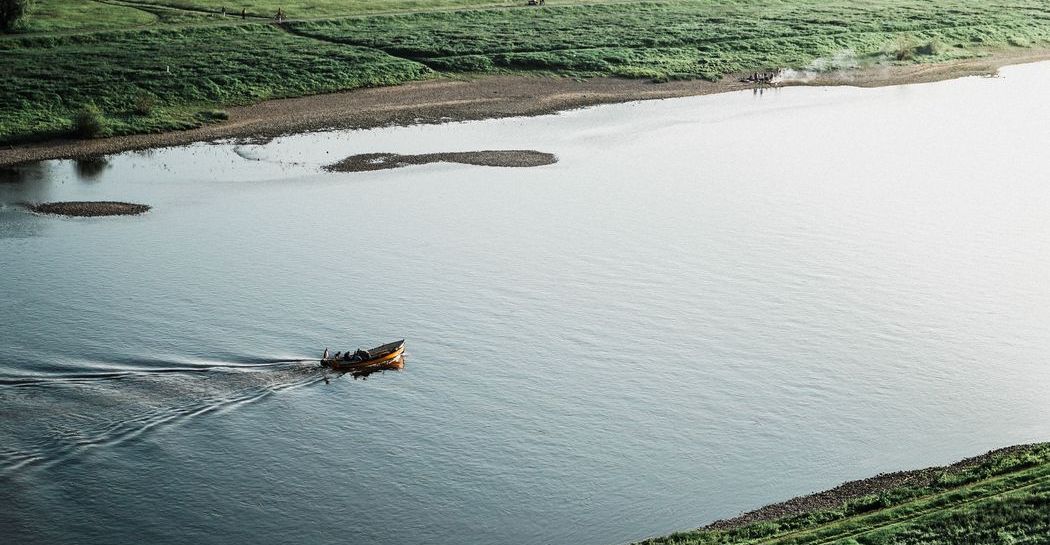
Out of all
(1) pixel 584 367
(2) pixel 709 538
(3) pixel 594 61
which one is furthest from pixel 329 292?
(3) pixel 594 61

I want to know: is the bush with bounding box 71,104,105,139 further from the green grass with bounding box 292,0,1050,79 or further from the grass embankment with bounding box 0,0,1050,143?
the green grass with bounding box 292,0,1050,79

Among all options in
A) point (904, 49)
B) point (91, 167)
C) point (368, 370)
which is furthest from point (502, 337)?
point (904, 49)

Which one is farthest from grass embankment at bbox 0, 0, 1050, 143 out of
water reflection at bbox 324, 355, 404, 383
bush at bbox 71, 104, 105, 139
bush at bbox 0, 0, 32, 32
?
water reflection at bbox 324, 355, 404, 383

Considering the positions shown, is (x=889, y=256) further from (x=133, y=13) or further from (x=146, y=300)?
(x=133, y=13)

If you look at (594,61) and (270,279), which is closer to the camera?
(270,279)

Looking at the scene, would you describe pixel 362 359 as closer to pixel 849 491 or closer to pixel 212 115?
pixel 849 491

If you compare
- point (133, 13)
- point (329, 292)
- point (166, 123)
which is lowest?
point (329, 292)
